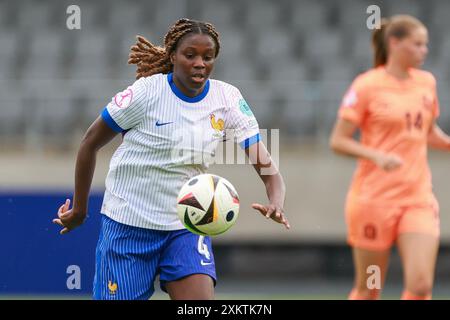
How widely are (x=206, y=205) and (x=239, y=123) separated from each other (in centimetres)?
50

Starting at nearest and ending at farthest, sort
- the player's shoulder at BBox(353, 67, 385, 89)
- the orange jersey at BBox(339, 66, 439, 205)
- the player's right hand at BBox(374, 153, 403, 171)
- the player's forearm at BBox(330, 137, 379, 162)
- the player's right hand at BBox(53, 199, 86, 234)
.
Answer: the player's right hand at BBox(53, 199, 86, 234), the player's right hand at BBox(374, 153, 403, 171), the player's forearm at BBox(330, 137, 379, 162), the orange jersey at BBox(339, 66, 439, 205), the player's shoulder at BBox(353, 67, 385, 89)

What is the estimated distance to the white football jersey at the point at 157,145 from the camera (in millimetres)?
5246

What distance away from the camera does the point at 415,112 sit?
21.1 feet

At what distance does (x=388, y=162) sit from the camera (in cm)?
588

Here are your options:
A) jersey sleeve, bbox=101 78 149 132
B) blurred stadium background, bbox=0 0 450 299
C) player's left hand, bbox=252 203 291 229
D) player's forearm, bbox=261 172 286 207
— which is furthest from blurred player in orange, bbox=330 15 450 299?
blurred stadium background, bbox=0 0 450 299

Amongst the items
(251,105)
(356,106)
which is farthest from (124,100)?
(251,105)

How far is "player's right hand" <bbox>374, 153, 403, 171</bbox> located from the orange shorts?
518 millimetres

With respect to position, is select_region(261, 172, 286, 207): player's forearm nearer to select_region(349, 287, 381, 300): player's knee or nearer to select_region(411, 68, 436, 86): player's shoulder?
select_region(349, 287, 381, 300): player's knee

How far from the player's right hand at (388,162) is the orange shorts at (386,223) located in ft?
1.70

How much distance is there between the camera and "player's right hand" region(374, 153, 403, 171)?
5854 millimetres

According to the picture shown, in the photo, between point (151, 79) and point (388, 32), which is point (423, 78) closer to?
point (388, 32)

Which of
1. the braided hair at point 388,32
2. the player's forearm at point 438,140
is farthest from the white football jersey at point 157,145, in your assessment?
the player's forearm at point 438,140
